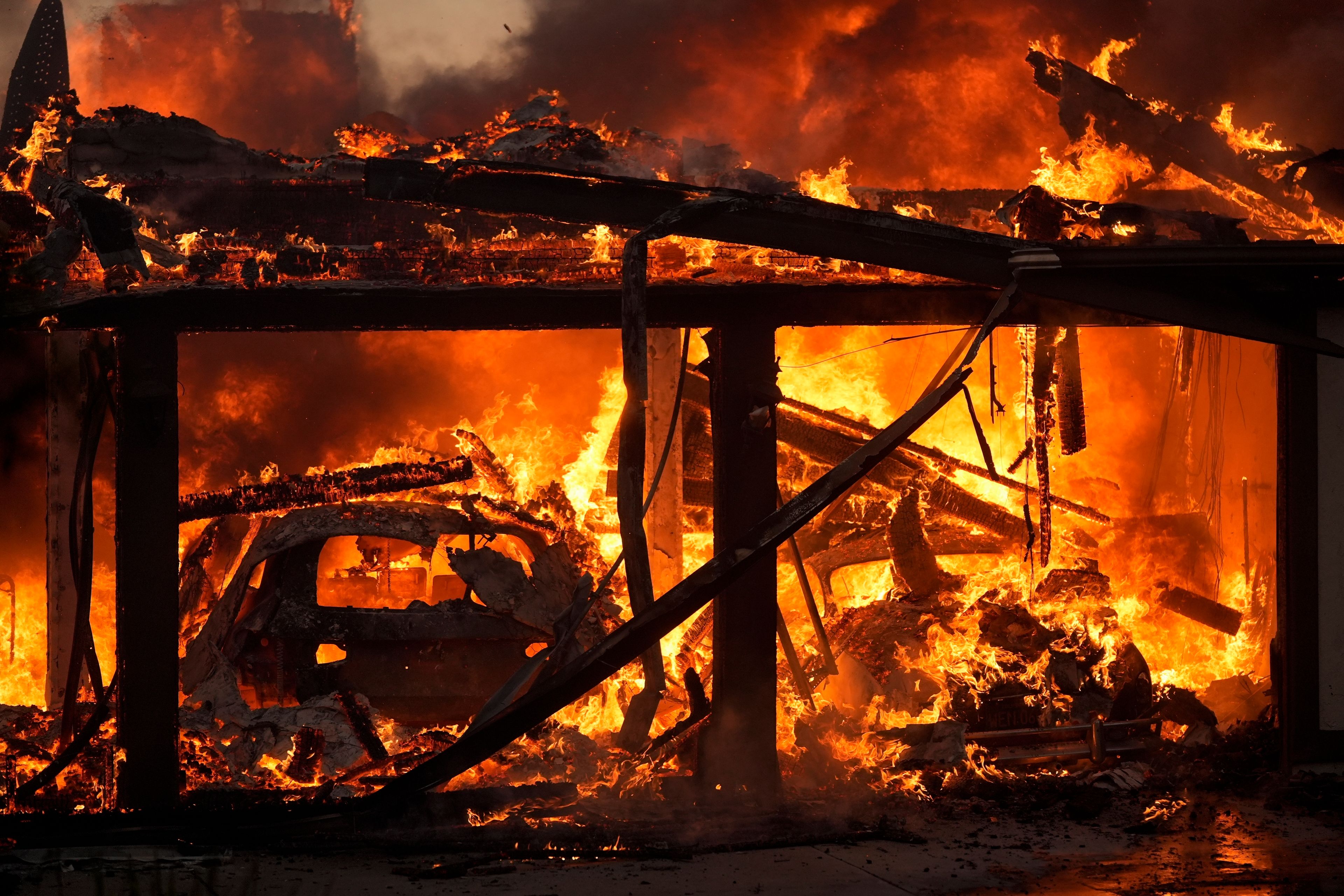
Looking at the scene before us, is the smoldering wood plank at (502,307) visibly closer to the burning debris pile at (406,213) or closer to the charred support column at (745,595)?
the burning debris pile at (406,213)

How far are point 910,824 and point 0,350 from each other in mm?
10808

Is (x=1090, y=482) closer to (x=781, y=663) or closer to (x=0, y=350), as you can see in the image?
(x=781, y=663)

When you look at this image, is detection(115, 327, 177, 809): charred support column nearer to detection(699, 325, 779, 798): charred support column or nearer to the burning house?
the burning house

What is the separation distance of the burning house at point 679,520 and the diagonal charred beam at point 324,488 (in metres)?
0.04

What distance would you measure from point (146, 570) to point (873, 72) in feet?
40.4

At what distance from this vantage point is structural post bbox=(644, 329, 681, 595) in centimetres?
1073

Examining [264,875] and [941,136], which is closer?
[264,875]

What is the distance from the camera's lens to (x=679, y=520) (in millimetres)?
10828

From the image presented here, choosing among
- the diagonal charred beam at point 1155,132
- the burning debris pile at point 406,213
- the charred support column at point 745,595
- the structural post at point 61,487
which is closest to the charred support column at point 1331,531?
the diagonal charred beam at point 1155,132

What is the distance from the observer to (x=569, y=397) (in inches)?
623

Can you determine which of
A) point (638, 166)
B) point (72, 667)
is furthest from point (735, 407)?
point (72, 667)

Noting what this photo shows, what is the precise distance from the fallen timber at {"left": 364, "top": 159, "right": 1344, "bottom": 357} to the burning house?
0.08 ft

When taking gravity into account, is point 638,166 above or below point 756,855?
above

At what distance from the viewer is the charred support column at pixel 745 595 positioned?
7.35m
